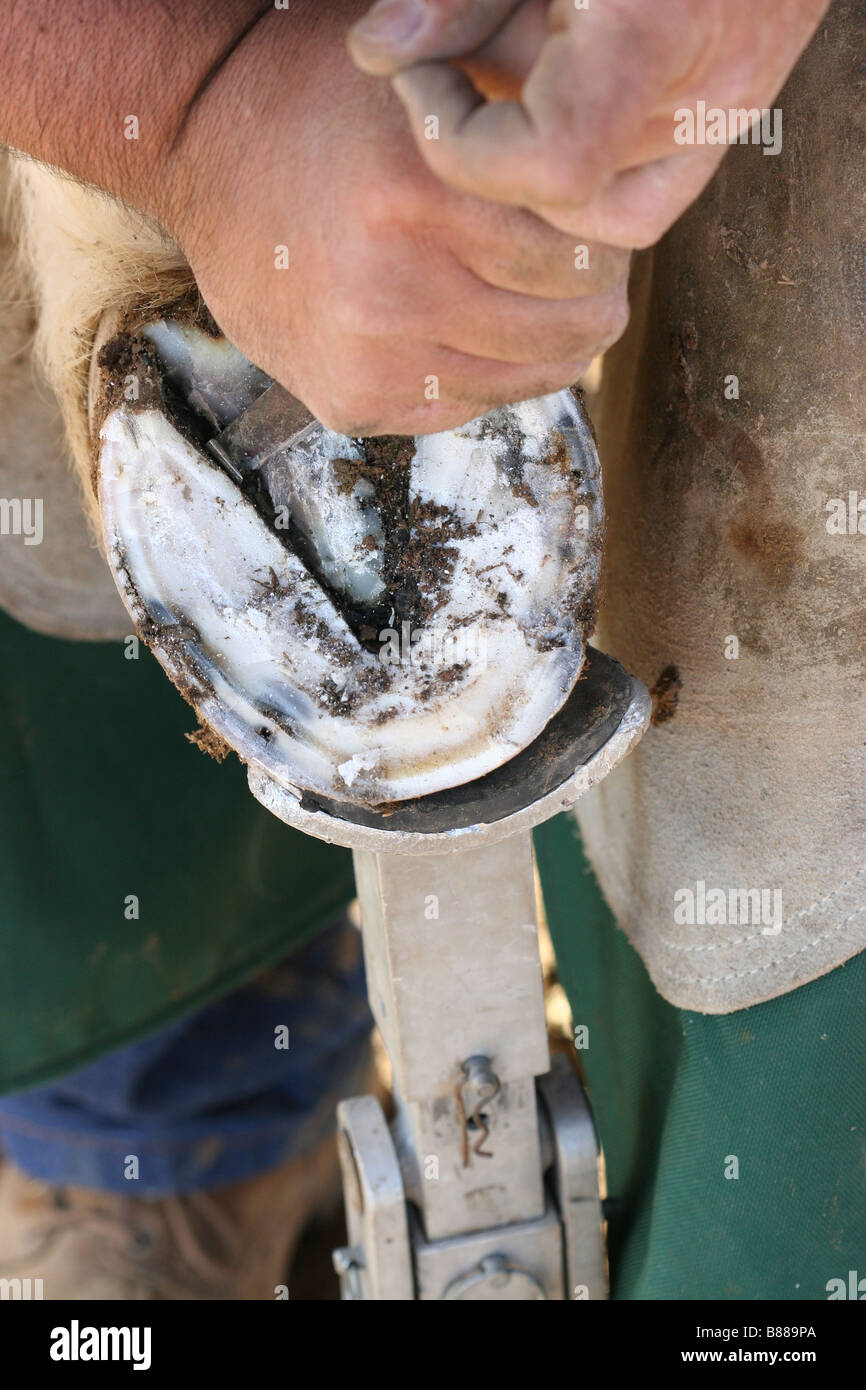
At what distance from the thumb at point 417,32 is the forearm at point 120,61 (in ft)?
0.46

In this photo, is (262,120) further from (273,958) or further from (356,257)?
(273,958)

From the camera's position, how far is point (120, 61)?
0.48m

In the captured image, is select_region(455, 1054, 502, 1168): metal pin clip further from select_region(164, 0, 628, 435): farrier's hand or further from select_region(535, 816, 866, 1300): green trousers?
select_region(164, 0, 628, 435): farrier's hand

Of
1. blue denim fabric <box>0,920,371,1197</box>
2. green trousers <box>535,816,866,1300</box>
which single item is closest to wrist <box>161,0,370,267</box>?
green trousers <box>535,816,866,1300</box>

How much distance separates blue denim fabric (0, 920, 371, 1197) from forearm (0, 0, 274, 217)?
3.56ft

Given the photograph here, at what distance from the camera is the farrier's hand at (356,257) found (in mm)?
415

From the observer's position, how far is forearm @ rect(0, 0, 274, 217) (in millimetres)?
480

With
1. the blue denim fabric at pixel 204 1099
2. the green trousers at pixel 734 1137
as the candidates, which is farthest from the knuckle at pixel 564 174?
the blue denim fabric at pixel 204 1099

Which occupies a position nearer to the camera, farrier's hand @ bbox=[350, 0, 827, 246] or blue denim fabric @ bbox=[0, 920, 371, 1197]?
farrier's hand @ bbox=[350, 0, 827, 246]

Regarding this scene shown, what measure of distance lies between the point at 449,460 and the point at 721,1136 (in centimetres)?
47

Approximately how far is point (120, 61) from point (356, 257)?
145mm

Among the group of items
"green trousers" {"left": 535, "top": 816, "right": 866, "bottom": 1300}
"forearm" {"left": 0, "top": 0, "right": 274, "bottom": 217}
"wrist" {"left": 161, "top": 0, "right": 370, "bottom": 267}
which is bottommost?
"green trousers" {"left": 535, "top": 816, "right": 866, "bottom": 1300}

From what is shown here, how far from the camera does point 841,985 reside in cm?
69

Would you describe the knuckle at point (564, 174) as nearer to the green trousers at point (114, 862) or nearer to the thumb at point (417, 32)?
the thumb at point (417, 32)
